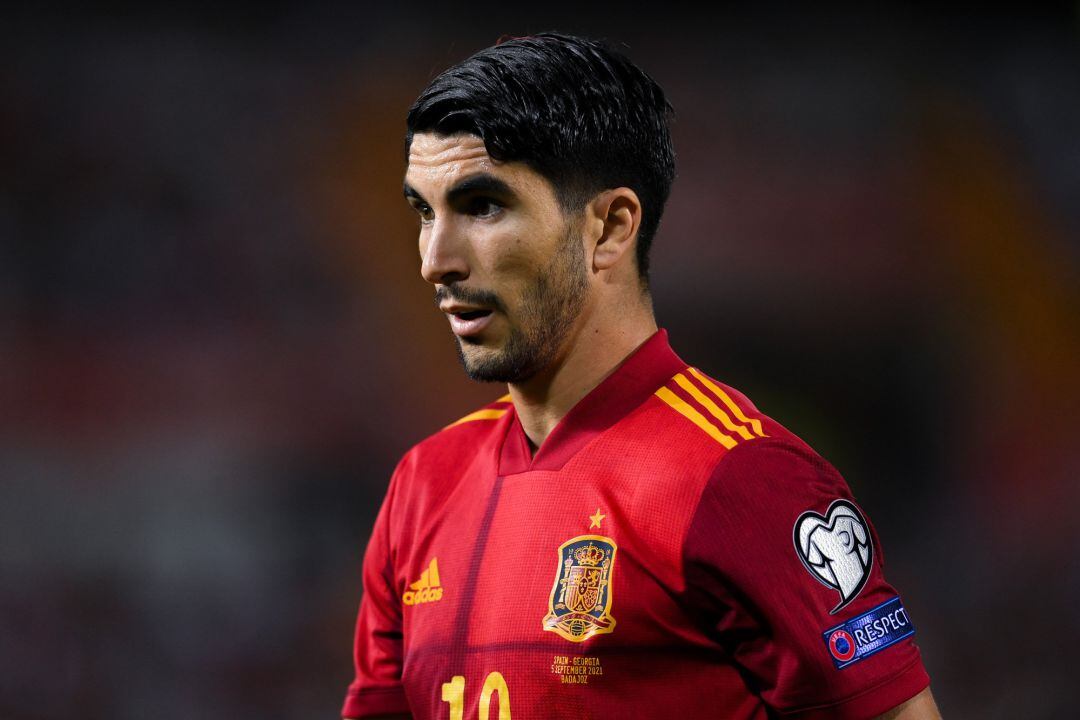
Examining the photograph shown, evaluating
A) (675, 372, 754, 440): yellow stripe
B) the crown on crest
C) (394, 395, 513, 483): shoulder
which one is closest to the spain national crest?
the crown on crest

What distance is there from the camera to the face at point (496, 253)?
1526mm

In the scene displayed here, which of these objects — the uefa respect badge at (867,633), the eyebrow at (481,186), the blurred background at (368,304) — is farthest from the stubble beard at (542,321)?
the blurred background at (368,304)

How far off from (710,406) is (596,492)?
199 millimetres

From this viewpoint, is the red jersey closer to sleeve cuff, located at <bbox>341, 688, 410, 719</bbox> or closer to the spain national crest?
the spain national crest

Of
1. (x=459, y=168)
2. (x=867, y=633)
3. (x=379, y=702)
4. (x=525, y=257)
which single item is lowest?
(x=379, y=702)

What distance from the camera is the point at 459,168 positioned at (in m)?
1.53

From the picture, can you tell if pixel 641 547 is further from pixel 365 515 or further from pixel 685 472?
pixel 365 515

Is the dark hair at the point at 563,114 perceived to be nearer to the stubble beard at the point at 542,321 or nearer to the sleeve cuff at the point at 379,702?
the stubble beard at the point at 542,321

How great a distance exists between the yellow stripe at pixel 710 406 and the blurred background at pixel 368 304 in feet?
8.05

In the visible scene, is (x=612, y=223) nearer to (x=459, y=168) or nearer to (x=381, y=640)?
(x=459, y=168)

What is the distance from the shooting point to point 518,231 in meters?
1.53

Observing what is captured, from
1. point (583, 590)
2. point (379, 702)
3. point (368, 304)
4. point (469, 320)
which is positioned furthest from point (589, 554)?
point (368, 304)

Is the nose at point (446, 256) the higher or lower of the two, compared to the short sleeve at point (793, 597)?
higher

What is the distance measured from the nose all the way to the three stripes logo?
1.11 feet
